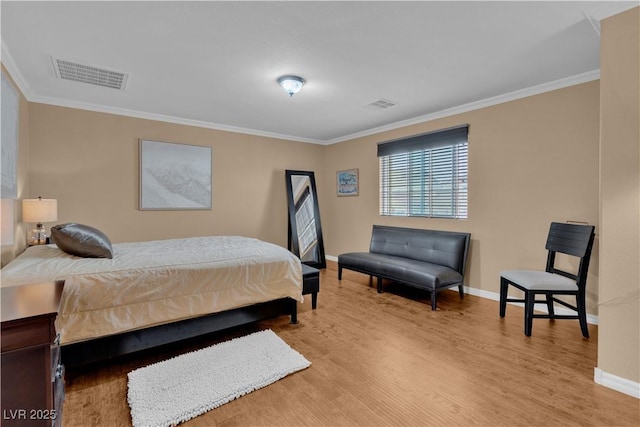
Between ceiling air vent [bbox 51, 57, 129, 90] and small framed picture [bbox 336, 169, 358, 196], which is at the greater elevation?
ceiling air vent [bbox 51, 57, 129, 90]

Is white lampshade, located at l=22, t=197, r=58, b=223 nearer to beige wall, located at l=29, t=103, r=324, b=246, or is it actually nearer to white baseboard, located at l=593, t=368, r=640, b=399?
beige wall, located at l=29, t=103, r=324, b=246

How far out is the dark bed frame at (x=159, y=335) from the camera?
2.11 metres

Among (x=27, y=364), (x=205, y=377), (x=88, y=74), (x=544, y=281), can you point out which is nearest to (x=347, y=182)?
(x=544, y=281)

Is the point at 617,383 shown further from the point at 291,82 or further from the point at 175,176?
the point at 175,176

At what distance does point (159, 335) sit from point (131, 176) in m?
Result: 2.82

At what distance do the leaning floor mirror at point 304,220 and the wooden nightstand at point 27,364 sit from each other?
Result: 4615 millimetres

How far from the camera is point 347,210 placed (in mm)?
6000

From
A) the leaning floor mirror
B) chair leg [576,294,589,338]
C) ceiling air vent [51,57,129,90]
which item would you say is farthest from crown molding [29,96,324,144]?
chair leg [576,294,589,338]

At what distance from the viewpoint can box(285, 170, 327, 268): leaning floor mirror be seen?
5.74 meters

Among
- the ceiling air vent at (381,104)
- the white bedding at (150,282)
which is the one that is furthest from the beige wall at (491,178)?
→ the white bedding at (150,282)

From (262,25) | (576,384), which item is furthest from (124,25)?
(576,384)

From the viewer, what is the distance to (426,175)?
4.62 metres

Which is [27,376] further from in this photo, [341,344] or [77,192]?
[77,192]

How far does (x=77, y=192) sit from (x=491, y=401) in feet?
16.1
